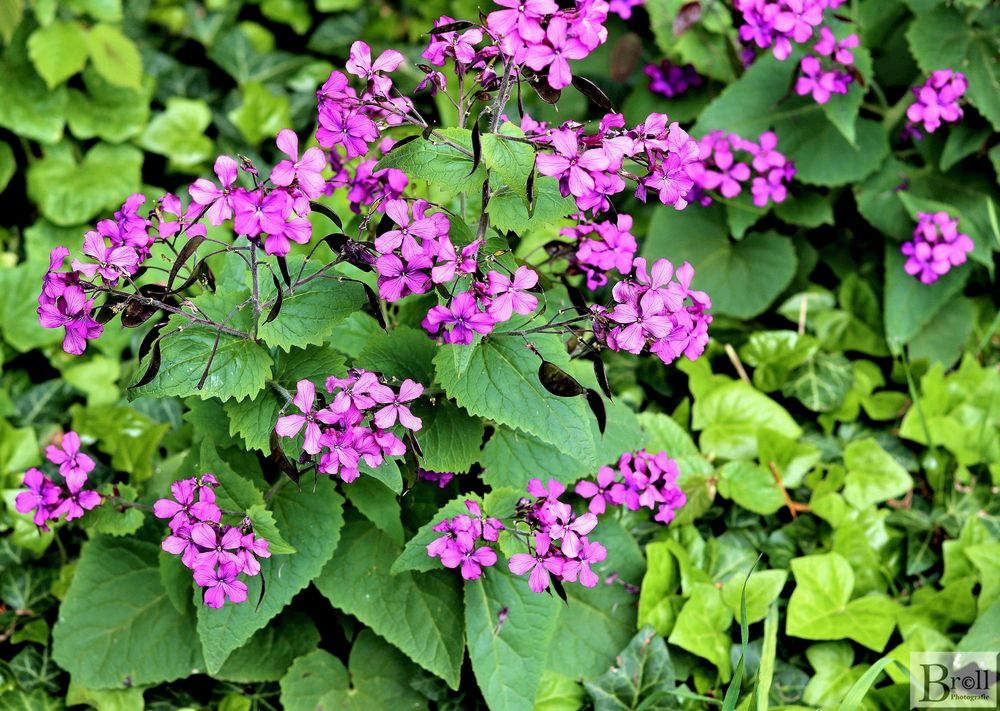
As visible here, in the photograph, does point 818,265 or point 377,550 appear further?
point 818,265

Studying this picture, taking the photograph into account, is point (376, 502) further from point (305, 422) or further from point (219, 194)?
point (219, 194)

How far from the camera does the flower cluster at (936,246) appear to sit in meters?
A: 3.15

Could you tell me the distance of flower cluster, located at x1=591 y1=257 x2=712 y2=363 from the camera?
180cm

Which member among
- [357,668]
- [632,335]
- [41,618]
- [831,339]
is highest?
[632,335]

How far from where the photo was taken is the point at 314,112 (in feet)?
14.1

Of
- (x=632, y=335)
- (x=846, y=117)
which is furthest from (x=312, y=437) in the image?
(x=846, y=117)

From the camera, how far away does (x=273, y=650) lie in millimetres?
2473

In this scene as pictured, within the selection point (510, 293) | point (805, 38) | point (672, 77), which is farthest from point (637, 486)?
point (672, 77)

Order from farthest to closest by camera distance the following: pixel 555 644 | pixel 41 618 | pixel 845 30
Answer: pixel 845 30
pixel 41 618
pixel 555 644

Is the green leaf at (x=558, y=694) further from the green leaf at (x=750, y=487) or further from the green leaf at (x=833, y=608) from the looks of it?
the green leaf at (x=750, y=487)

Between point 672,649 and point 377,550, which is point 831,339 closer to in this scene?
point 672,649

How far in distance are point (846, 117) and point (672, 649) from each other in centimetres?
185

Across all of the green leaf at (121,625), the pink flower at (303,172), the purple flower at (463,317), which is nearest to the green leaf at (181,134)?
the green leaf at (121,625)

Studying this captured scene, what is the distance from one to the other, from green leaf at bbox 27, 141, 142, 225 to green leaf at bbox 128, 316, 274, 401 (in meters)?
1.99
